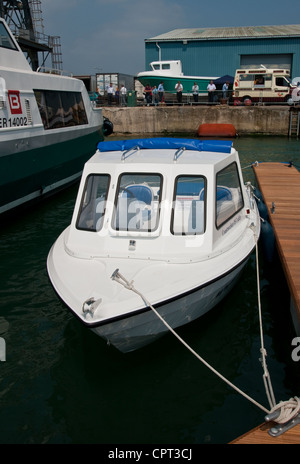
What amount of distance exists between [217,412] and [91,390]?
4.58ft

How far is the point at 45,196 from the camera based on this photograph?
40.5 ft

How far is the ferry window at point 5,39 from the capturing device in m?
11.3

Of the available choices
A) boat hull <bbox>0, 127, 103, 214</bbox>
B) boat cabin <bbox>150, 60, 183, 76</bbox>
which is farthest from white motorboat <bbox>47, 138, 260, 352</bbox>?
boat cabin <bbox>150, 60, 183, 76</bbox>

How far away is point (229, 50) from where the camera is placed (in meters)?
33.9

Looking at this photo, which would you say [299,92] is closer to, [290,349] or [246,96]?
[246,96]

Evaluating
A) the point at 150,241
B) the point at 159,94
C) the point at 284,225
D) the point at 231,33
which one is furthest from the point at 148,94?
the point at 150,241

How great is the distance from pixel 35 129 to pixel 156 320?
784 centimetres

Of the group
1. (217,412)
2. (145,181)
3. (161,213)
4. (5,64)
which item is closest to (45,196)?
(5,64)

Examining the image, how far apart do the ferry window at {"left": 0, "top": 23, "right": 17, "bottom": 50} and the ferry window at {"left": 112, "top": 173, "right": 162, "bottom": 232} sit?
7.67 meters

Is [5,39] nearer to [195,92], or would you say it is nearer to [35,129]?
[35,129]

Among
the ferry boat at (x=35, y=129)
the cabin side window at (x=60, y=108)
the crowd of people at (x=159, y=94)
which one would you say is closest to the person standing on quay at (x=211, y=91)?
the crowd of people at (x=159, y=94)

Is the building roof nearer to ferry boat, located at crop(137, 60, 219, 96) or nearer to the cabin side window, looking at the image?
ferry boat, located at crop(137, 60, 219, 96)

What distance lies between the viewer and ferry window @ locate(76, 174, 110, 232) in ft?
19.0

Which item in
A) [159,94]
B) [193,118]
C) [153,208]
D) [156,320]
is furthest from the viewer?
[159,94]
